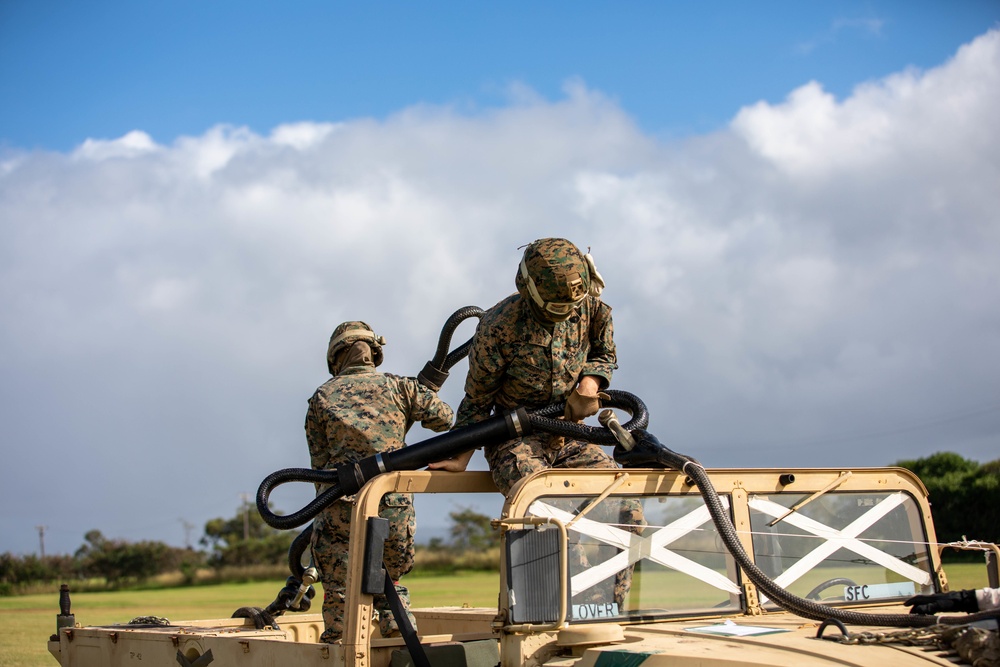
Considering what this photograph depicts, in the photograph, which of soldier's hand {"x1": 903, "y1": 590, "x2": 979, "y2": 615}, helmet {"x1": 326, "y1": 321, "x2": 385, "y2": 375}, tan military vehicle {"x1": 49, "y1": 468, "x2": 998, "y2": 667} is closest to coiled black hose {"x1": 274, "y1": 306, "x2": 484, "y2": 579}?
helmet {"x1": 326, "y1": 321, "x2": 385, "y2": 375}

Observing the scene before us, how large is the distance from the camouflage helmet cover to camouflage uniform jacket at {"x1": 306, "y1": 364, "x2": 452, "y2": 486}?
1531mm

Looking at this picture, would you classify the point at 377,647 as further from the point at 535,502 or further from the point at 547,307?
the point at 547,307

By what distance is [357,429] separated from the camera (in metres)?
6.39

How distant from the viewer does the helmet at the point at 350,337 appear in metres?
6.83

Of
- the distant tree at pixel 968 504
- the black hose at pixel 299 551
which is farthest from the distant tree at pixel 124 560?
the black hose at pixel 299 551

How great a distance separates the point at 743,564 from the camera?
167 inches

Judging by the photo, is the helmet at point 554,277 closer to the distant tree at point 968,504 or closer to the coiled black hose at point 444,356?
the coiled black hose at point 444,356

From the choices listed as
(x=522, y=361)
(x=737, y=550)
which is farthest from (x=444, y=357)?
(x=737, y=550)

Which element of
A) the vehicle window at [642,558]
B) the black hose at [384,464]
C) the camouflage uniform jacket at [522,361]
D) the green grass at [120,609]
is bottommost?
the green grass at [120,609]

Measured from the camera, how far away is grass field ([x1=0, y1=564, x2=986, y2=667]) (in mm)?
11953

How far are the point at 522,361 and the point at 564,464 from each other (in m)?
0.52

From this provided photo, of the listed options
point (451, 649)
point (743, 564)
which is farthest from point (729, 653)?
point (451, 649)

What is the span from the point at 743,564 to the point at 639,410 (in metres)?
1.25

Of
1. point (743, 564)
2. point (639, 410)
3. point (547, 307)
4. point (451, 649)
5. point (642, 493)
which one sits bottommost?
point (451, 649)
